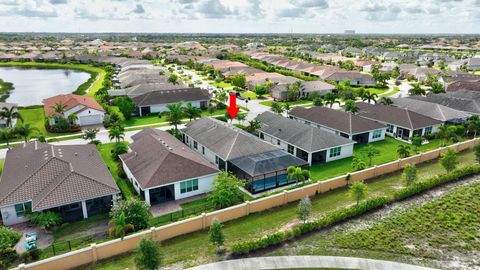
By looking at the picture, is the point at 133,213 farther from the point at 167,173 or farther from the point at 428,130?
the point at 428,130

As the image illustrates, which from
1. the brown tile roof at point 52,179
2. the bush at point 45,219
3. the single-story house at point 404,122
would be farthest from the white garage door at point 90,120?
the single-story house at point 404,122

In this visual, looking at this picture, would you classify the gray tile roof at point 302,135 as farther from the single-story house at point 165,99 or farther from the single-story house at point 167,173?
the single-story house at point 165,99

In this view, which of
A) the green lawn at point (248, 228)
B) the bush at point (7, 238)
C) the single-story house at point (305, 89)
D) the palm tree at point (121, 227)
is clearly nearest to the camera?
the bush at point (7, 238)

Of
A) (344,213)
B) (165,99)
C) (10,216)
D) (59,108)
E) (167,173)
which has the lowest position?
(344,213)

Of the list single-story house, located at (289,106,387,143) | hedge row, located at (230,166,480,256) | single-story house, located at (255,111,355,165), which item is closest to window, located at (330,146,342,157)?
single-story house, located at (255,111,355,165)

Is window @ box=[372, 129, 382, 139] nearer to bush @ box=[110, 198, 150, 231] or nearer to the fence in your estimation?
the fence

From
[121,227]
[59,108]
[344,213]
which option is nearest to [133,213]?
[121,227]

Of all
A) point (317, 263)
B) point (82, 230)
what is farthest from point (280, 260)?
point (82, 230)
